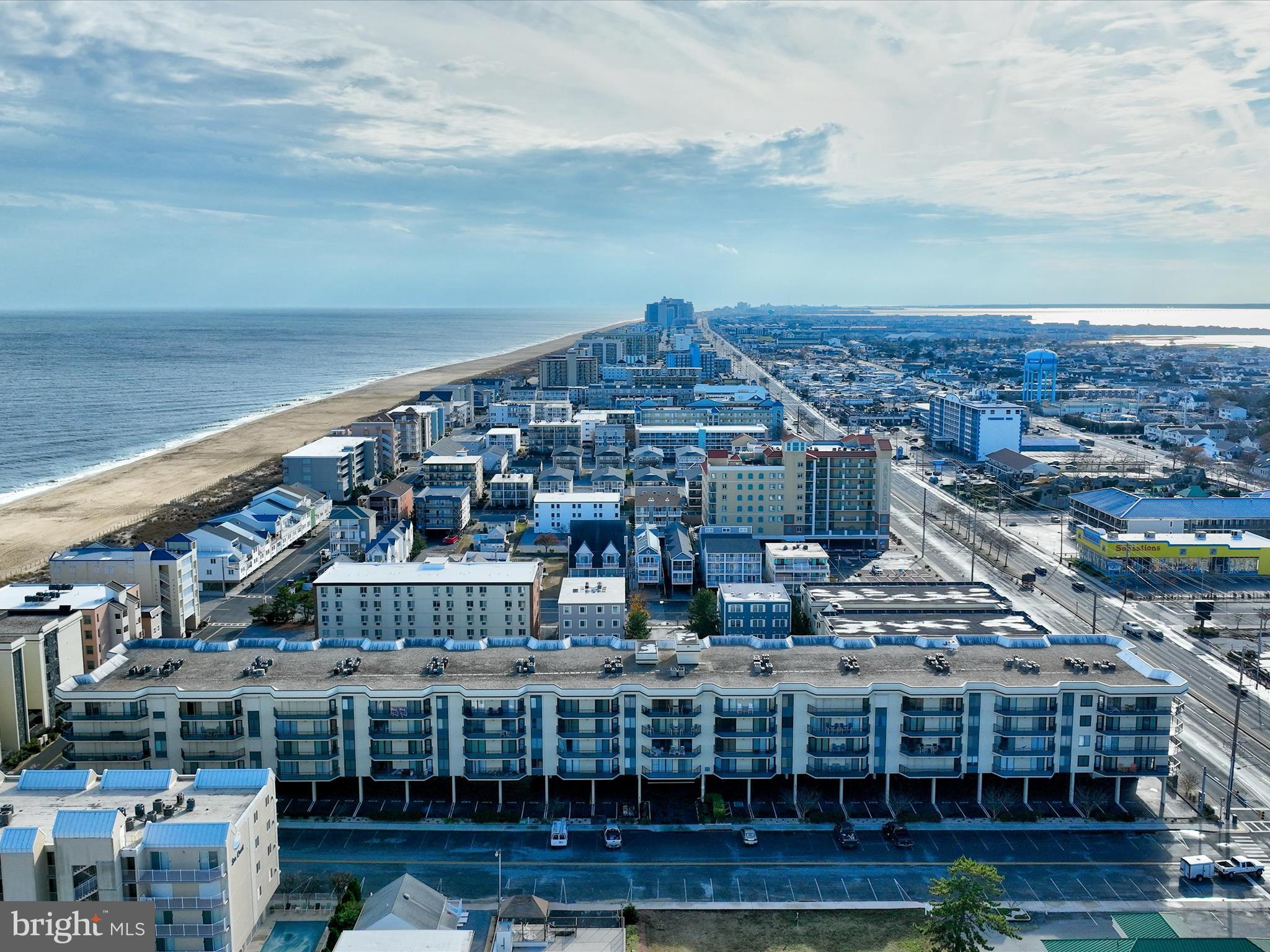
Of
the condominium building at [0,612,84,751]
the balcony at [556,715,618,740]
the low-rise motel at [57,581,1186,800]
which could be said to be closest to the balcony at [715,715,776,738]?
the low-rise motel at [57,581,1186,800]

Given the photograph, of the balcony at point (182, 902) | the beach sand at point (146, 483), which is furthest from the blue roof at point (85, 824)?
the beach sand at point (146, 483)

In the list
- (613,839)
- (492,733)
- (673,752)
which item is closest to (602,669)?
(673,752)

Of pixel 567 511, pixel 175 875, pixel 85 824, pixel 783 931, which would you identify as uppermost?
pixel 85 824

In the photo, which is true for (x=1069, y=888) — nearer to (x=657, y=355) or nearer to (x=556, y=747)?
(x=556, y=747)

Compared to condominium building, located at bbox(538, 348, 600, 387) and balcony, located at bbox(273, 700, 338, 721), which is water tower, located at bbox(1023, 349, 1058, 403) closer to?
condominium building, located at bbox(538, 348, 600, 387)

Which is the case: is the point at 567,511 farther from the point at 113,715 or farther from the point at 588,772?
the point at 113,715

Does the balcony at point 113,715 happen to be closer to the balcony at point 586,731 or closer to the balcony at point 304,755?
the balcony at point 304,755
